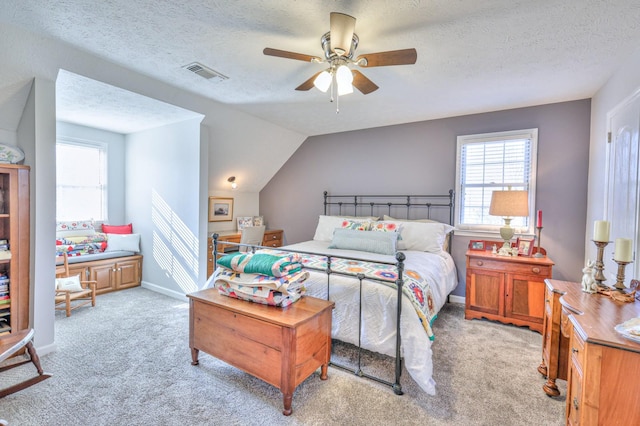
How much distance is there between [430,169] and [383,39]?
238 cm

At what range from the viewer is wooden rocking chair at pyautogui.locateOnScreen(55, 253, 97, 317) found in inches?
130

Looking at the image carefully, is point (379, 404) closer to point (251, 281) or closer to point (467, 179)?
point (251, 281)

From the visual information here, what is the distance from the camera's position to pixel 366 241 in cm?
345

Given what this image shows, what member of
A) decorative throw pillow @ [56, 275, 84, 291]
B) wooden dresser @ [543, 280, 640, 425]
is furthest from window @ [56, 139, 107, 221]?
wooden dresser @ [543, 280, 640, 425]

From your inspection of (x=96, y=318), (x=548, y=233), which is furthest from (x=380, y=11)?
(x=96, y=318)

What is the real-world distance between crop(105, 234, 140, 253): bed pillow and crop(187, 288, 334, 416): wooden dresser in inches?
110

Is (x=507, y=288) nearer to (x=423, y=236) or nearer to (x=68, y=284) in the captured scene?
(x=423, y=236)

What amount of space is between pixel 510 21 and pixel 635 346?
194 centimetres

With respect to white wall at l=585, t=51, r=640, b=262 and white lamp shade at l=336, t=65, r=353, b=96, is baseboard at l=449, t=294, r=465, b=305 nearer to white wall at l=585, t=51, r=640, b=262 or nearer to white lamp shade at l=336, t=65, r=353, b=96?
white wall at l=585, t=51, r=640, b=262

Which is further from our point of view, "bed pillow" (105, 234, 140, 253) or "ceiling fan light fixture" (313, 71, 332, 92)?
"bed pillow" (105, 234, 140, 253)

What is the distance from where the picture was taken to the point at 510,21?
1.93 metres

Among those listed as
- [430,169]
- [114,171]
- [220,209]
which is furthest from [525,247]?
[114,171]

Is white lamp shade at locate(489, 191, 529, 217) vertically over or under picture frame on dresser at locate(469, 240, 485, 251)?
over

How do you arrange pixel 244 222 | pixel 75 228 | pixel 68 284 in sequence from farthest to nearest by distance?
pixel 244 222
pixel 75 228
pixel 68 284
